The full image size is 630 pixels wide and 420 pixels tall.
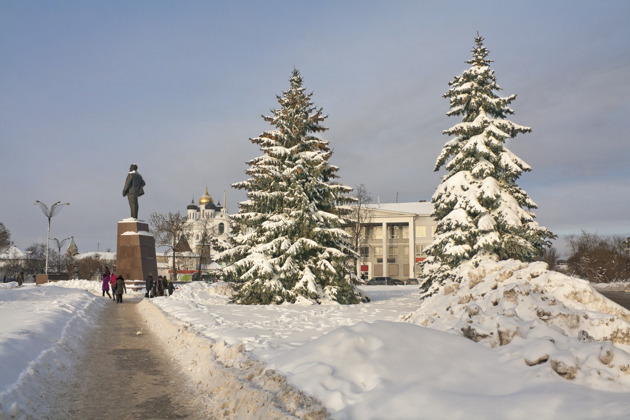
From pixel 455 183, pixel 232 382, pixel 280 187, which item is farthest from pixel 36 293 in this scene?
pixel 232 382

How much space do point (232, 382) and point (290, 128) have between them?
1661cm

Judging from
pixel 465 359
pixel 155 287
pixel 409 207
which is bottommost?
pixel 155 287

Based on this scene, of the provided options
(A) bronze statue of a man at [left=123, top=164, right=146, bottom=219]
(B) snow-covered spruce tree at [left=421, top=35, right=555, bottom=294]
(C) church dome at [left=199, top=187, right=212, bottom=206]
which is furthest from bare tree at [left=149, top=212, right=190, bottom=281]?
(C) church dome at [left=199, top=187, right=212, bottom=206]

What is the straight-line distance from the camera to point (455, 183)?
62.4 feet

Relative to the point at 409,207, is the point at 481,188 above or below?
below

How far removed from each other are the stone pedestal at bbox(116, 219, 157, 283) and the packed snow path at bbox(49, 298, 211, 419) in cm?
2214

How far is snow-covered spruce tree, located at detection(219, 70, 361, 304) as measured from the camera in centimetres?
2020

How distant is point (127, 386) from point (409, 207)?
78432mm

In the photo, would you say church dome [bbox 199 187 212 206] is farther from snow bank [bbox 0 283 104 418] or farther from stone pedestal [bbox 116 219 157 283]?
snow bank [bbox 0 283 104 418]

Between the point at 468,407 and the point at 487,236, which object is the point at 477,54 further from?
the point at 468,407

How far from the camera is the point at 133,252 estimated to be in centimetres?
→ 3338

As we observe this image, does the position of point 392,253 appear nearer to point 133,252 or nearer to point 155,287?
point 133,252

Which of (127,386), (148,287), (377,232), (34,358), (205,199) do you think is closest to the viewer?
(127,386)

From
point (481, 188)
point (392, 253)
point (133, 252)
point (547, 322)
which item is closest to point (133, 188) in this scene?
point (133, 252)
